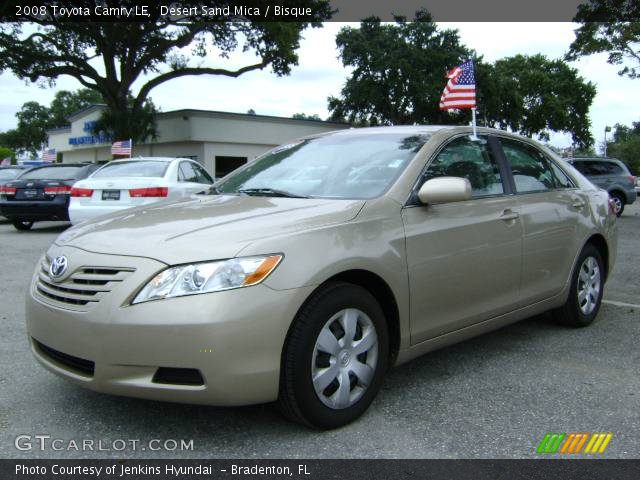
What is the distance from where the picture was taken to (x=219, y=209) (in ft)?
10.9

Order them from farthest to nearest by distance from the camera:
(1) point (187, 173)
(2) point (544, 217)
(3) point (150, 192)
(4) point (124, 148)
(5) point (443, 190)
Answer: (4) point (124, 148) → (1) point (187, 173) → (3) point (150, 192) → (2) point (544, 217) → (5) point (443, 190)

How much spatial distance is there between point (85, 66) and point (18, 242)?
2084 cm

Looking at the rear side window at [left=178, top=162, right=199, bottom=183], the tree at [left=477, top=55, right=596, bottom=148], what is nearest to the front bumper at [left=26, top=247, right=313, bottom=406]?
the rear side window at [left=178, top=162, right=199, bottom=183]

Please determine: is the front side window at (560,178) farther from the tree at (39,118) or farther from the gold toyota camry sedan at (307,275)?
the tree at (39,118)

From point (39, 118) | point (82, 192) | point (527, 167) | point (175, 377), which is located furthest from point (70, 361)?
point (39, 118)

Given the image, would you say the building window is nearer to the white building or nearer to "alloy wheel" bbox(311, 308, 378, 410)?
the white building

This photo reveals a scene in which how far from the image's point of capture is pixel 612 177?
703 inches

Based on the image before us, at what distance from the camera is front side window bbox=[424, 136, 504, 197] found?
3779 mm

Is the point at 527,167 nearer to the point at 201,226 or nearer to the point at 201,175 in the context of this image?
the point at 201,226

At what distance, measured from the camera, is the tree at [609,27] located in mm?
19734

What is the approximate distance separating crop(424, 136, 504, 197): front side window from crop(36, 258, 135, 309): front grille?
1.93 metres

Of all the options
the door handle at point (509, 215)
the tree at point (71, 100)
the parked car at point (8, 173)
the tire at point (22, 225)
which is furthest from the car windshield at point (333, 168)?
the tree at point (71, 100)

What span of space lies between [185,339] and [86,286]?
1.87ft

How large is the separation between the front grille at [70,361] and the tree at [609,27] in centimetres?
2081
